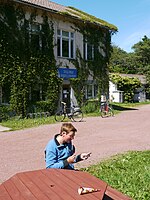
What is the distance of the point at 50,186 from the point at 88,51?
68.5 feet

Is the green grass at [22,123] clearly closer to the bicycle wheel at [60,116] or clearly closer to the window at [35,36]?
the bicycle wheel at [60,116]

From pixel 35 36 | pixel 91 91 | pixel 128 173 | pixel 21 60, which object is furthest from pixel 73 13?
pixel 128 173

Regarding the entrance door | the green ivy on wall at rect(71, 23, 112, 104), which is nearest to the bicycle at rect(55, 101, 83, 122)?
the entrance door

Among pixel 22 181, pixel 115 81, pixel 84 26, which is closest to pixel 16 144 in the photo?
pixel 22 181

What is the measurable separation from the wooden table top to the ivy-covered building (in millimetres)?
14354

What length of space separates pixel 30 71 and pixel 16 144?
8.87 m

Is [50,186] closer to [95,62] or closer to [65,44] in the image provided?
[65,44]

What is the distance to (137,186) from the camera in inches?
217

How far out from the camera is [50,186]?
3.31 meters

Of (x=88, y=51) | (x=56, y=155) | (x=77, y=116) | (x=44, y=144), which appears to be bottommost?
(x=44, y=144)

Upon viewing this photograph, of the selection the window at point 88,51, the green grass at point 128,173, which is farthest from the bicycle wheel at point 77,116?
the green grass at point 128,173

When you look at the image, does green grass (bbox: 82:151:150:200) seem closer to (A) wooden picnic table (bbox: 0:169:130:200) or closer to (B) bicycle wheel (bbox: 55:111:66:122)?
(A) wooden picnic table (bbox: 0:169:130:200)

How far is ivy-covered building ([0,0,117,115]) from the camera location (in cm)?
1788

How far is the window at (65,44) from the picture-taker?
2114cm
